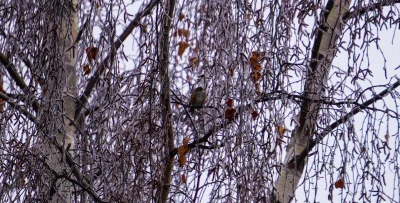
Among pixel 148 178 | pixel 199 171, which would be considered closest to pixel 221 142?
pixel 199 171

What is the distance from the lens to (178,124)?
3.33 m

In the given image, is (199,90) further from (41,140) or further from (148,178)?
(41,140)

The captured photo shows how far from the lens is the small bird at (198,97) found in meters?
2.90

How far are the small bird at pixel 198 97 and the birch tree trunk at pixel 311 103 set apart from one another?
16.4 inches

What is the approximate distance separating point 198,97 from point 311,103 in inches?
19.0

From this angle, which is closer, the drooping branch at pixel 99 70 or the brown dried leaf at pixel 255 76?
the brown dried leaf at pixel 255 76

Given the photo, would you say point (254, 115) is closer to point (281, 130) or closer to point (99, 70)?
point (281, 130)

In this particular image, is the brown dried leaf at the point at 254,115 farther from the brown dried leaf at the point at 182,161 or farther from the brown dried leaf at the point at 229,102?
the brown dried leaf at the point at 182,161

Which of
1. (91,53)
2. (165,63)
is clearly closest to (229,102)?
(165,63)

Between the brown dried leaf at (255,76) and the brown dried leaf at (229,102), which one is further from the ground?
the brown dried leaf at (255,76)

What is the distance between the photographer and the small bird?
9.50 feet

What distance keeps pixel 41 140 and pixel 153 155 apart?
0.45 metres

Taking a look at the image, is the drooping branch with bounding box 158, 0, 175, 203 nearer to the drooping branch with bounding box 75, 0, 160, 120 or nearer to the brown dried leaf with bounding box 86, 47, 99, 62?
the drooping branch with bounding box 75, 0, 160, 120

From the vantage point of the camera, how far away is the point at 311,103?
9.50ft
